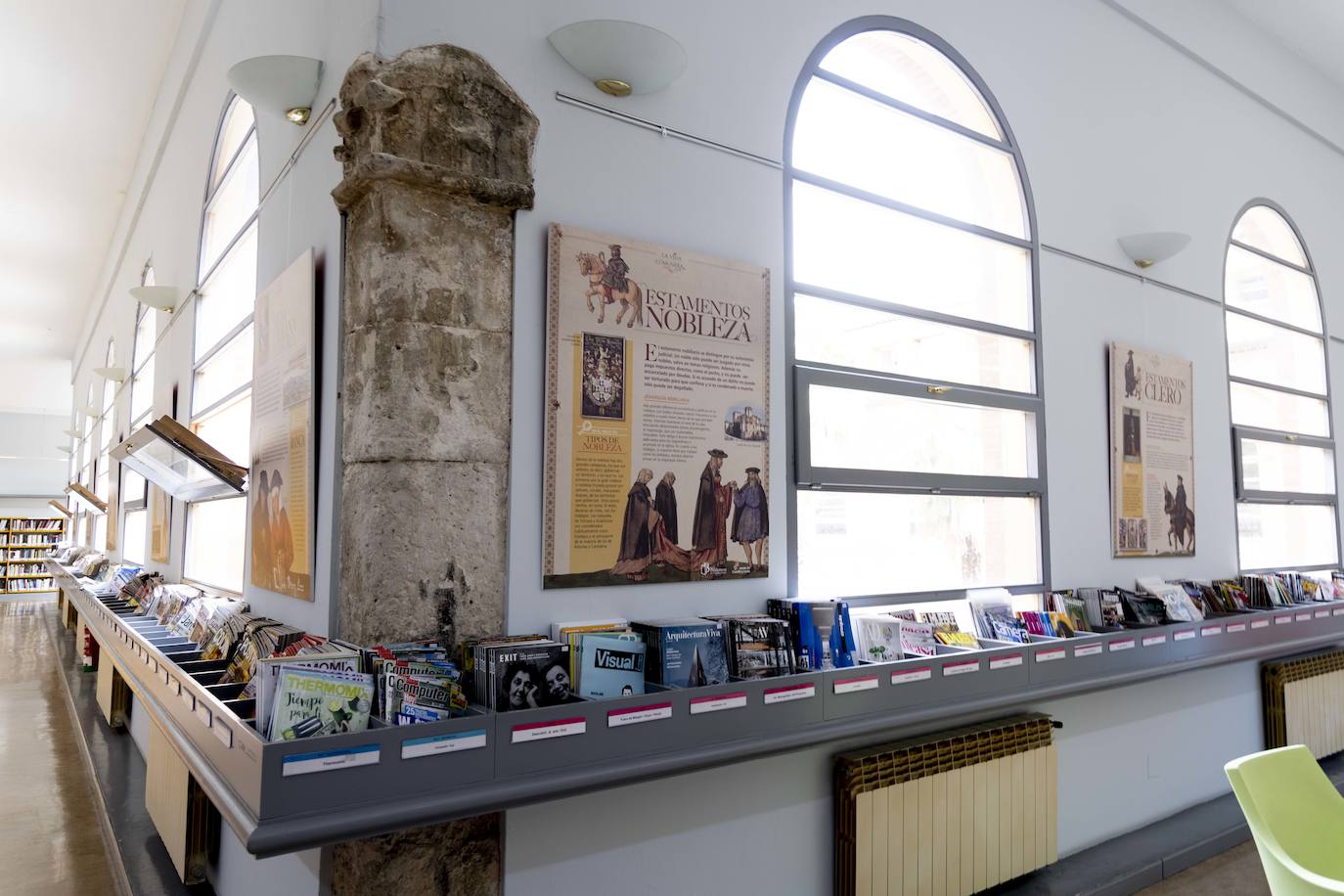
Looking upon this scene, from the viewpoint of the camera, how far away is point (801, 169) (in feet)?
11.9

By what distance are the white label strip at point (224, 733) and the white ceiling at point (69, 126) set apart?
583cm

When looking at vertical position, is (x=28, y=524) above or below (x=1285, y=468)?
below

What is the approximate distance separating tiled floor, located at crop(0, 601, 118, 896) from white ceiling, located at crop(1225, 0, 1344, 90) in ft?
28.0

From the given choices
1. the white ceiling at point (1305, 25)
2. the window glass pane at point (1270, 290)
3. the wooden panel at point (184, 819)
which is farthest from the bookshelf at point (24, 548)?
the white ceiling at point (1305, 25)

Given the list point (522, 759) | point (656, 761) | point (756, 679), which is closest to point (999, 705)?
point (756, 679)

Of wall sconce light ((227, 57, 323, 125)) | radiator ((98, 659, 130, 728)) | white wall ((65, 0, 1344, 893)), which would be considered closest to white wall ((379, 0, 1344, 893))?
white wall ((65, 0, 1344, 893))

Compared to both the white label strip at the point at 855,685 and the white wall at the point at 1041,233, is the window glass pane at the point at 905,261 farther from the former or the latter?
the white label strip at the point at 855,685

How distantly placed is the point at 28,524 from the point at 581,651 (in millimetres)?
23660

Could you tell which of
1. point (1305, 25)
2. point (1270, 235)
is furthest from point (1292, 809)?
point (1305, 25)

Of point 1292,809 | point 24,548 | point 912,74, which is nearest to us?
point 1292,809

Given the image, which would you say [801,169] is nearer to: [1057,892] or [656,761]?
[656,761]

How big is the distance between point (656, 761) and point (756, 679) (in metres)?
0.44

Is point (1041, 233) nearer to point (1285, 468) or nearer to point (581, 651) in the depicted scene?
point (1285, 468)

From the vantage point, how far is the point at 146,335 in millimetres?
7707
